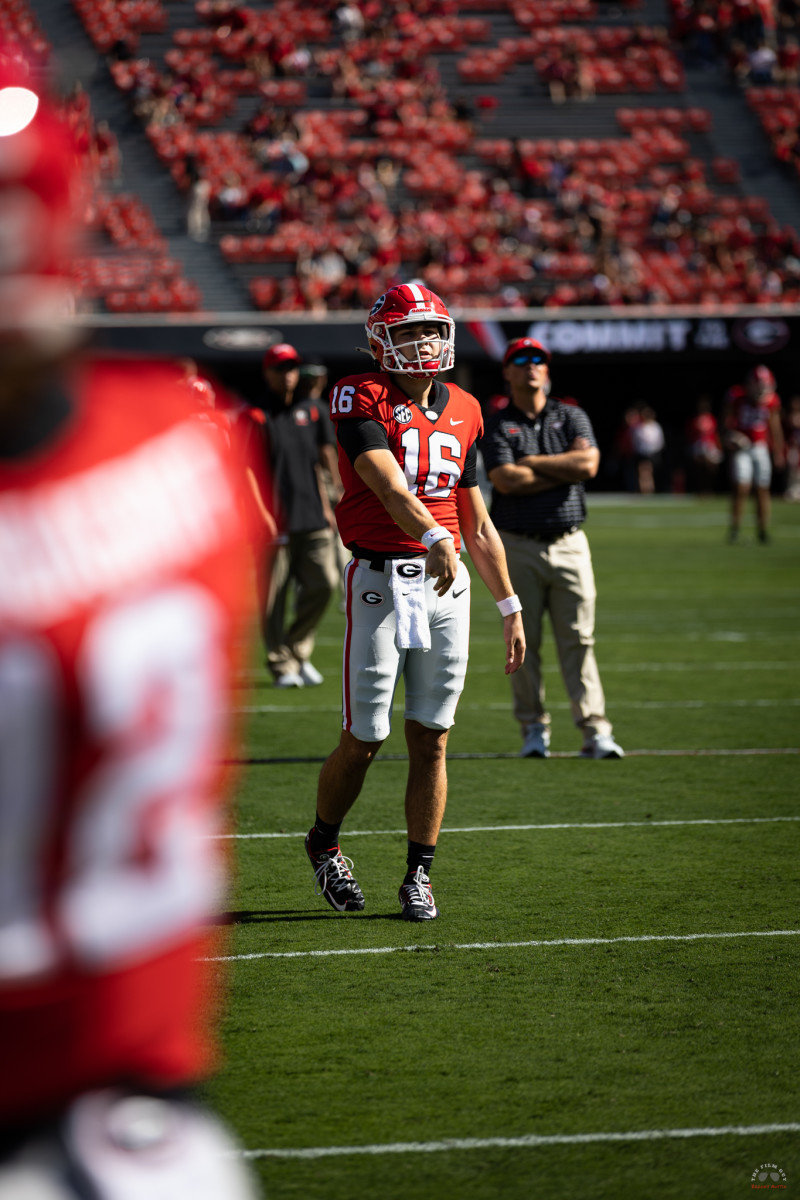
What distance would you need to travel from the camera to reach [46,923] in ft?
4.56

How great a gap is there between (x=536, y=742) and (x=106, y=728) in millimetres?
6775

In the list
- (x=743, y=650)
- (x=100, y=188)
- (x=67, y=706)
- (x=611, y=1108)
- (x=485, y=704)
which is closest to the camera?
(x=67, y=706)

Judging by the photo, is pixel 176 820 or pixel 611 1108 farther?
pixel 611 1108

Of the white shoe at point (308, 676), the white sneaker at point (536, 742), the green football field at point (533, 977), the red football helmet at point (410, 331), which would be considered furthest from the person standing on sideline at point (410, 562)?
the white shoe at point (308, 676)

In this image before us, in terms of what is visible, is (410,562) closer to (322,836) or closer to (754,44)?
(322,836)

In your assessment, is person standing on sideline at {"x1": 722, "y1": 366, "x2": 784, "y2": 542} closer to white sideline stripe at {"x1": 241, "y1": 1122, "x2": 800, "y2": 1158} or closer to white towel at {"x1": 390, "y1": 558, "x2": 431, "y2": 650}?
white towel at {"x1": 390, "y1": 558, "x2": 431, "y2": 650}

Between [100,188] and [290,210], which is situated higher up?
[100,188]

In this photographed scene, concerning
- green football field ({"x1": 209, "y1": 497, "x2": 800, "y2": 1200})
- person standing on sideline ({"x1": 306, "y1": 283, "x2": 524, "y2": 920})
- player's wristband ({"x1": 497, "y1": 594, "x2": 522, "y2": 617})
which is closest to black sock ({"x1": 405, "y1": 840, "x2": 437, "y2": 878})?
person standing on sideline ({"x1": 306, "y1": 283, "x2": 524, "y2": 920})

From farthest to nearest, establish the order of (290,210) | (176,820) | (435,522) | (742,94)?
(742,94) < (290,210) < (435,522) < (176,820)

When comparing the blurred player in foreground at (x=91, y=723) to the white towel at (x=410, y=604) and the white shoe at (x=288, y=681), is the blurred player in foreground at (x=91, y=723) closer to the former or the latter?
the white towel at (x=410, y=604)

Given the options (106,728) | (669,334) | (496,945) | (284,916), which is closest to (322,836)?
(284,916)

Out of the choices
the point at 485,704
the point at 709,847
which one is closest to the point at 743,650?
the point at 485,704

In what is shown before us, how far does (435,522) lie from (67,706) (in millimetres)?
3311

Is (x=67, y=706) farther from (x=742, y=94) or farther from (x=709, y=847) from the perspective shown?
(x=742, y=94)
